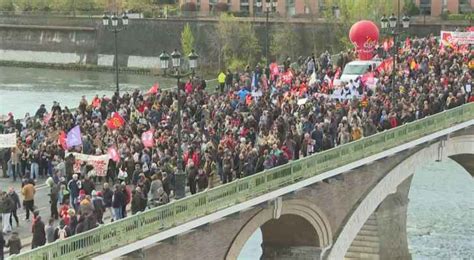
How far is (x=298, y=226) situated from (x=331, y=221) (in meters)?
1.04

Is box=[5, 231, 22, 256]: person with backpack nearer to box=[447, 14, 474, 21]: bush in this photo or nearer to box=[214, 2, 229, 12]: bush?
box=[447, 14, 474, 21]: bush

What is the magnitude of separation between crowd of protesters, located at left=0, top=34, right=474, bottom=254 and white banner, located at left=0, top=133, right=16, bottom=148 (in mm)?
354

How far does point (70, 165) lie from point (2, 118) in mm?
11991

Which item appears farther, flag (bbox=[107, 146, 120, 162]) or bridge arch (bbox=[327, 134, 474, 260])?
bridge arch (bbox=[327, 134, 474, 260])

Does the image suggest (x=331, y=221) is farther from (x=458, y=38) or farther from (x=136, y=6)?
(x=136, y=6)

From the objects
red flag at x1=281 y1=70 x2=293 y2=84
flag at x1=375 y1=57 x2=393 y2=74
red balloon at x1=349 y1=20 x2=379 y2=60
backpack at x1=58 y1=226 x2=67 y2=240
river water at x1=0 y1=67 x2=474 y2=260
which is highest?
red balloon at x1=349 y1=20 x2=379 y2=60

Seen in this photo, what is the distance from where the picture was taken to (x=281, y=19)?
89.8m

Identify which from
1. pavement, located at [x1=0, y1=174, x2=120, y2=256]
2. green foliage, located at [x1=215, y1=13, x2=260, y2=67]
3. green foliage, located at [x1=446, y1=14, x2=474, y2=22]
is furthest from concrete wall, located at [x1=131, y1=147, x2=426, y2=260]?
green foliage, located at [x1=215, y1=13, x2=260, y2=67]

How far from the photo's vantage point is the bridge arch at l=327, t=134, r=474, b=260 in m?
31.9

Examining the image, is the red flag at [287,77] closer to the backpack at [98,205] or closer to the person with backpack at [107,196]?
the person with backpack at [107,196]

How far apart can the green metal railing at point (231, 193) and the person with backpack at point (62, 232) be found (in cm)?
85

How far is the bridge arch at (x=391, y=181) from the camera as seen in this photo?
31859 millimetres

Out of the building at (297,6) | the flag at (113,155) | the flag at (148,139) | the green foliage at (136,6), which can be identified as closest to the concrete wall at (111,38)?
the green foliage at (136,6)

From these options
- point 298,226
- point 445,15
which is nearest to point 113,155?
point 298,226
